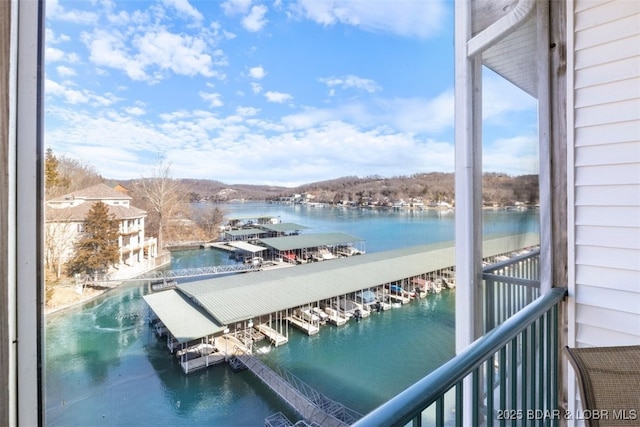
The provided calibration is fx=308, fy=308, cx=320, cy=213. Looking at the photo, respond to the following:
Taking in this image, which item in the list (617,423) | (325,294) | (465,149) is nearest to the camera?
(617,423)

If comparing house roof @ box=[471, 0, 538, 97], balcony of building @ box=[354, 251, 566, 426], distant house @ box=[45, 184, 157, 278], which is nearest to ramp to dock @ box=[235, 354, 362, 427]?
balcony of building @ box=[354, 251, 566, 426]

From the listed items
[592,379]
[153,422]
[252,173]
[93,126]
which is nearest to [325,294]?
[252,173]

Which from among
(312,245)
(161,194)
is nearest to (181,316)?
(161,194)

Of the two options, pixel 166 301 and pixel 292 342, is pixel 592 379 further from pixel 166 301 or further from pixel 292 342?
pixel 166 301

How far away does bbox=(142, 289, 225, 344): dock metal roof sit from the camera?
106 centimetres

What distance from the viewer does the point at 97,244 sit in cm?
93

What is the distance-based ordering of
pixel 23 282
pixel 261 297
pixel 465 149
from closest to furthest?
pixel 23 282
pixel 261 297
pixel 465 149

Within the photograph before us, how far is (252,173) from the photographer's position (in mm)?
1312

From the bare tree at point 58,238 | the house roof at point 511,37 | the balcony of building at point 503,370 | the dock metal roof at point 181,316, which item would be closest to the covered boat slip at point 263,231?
the dock metal roof at point 181,316

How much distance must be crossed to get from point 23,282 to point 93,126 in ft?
1.59

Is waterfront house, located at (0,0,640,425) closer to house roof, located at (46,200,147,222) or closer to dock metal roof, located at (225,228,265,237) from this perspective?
dock metal roof, located at (225,228,265,237)

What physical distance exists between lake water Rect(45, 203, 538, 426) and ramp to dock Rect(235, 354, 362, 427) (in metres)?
0.03

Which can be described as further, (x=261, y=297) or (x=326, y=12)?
(x=326, y=12)

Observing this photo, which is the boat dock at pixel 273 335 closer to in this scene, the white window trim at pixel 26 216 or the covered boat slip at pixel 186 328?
the covered boat slip at pixel 186 328
